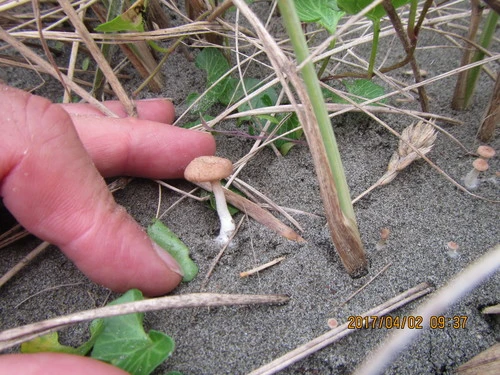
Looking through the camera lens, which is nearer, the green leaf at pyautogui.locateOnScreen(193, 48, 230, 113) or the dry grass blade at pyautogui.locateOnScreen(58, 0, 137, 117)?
the dry grass blade at pyautogui.locateOnScreen(58, 0, 137, 117)

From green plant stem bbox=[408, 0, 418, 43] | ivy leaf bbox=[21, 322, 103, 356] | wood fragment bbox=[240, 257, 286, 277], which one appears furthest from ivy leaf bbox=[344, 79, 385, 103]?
ivy leaf bbox=[21, 322, 103, 356]

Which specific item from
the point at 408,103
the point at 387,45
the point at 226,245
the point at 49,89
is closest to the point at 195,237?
the point at 226,245

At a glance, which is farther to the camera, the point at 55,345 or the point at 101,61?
the point at 101,61

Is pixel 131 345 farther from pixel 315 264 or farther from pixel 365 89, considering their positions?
pixel 365 89

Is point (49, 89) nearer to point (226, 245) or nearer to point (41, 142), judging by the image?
point (41, 142)

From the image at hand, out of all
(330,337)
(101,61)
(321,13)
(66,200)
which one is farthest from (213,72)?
(330,337)

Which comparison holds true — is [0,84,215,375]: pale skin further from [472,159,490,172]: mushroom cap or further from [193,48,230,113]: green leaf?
[472,159,490,172]: mushroom cap

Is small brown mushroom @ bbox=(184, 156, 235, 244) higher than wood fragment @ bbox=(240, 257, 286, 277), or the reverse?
small brown mushroom @ bbox=(184, 156, 235, 244)

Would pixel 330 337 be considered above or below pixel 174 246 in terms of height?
below
